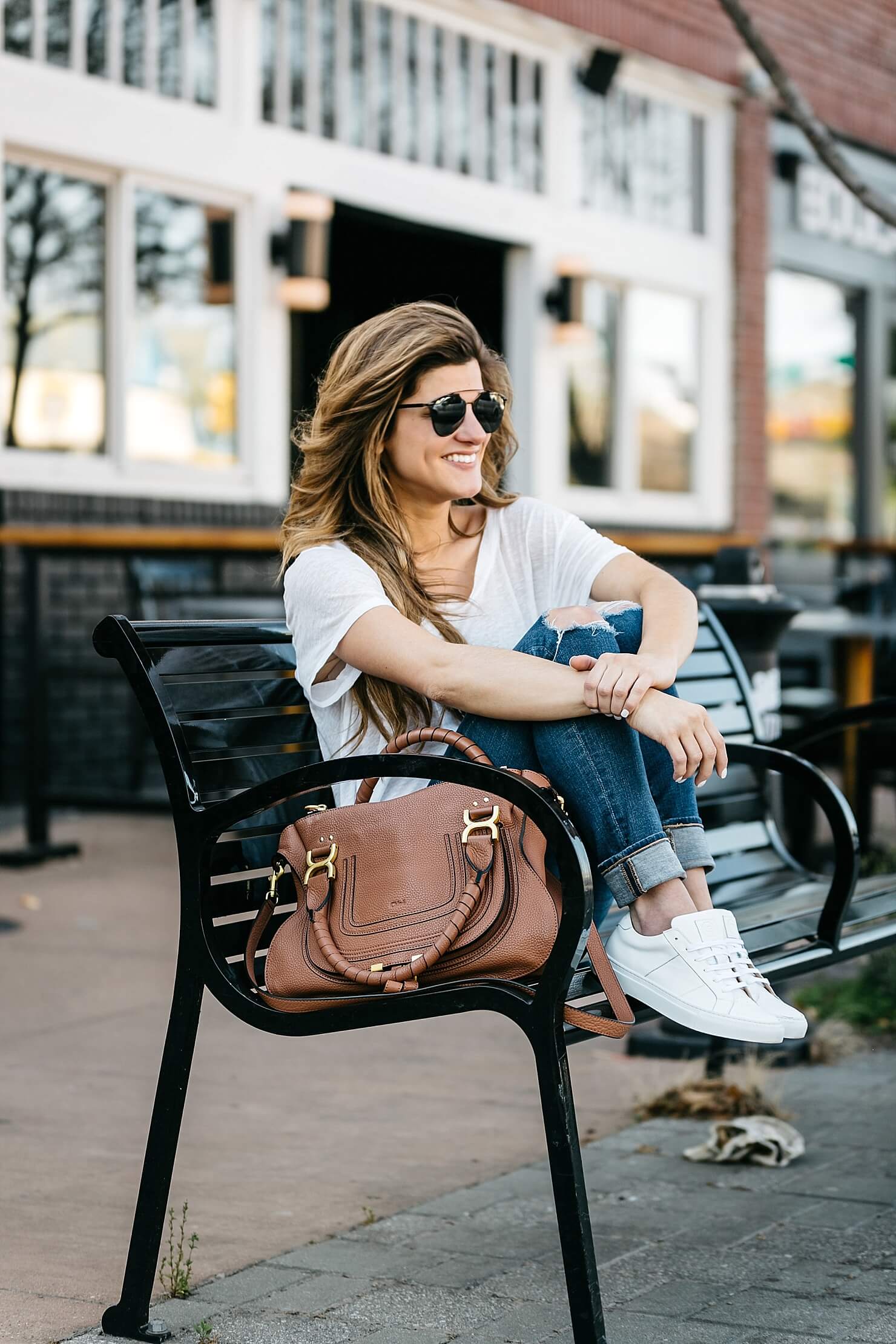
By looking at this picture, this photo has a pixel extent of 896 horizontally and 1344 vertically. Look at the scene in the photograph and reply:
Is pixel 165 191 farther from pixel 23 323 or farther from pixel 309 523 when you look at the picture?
pixel 309 523

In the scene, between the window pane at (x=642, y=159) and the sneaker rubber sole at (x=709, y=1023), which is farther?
the window pane at (x=642, y=159)

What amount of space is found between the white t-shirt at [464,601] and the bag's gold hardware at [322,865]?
36 centimetres

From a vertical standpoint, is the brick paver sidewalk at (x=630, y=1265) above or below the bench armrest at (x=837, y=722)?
below

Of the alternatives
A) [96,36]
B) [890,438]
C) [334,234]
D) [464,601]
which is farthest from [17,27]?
[890,438]

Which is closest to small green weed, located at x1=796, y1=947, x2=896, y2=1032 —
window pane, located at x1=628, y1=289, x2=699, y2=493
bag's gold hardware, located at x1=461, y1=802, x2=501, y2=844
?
bag's gold hardware, located at x1=461, y1=802, x2=501, y2=844

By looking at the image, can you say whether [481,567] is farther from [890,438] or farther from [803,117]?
[890,438]

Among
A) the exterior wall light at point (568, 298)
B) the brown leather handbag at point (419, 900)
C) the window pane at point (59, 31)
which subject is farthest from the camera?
the exterior wall light at point (568, 298)

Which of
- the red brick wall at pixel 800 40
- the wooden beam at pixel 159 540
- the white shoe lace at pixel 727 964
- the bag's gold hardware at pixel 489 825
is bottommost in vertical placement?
the white shoe lace at pixel 727 964

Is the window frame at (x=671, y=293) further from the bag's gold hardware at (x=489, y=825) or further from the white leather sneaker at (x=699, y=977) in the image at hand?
the bag's gold hardware at (x=489, y=825)

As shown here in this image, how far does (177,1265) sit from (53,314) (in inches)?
261

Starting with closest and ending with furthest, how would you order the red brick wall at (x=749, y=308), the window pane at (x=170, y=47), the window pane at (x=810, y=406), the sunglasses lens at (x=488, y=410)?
the sunglasses lens at (x=488, y=410) < the window pane at (x=170, y=47) < the red brick wall at (x=749, y=308) < the window pane at (x=810, y=406)

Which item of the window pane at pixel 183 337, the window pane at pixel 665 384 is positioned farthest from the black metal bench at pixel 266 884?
the window pane at pixel 665 384

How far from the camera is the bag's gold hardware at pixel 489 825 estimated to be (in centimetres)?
266

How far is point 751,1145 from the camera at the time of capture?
A: 367 centimetres
